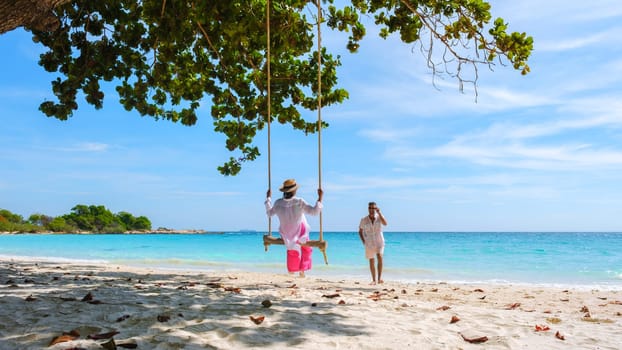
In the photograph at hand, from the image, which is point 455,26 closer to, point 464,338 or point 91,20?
point 464,338

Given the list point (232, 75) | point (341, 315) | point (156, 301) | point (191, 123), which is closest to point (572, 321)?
point (341, 315)

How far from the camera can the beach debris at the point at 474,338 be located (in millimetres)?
4059

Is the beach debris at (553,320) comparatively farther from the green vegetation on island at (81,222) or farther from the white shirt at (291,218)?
the green vegetation on island at (81,222)

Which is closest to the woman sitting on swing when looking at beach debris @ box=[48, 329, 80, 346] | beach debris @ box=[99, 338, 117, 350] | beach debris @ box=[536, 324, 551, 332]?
beach debris @ box=[536, 324, 551, 332]

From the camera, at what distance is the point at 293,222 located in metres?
6.76

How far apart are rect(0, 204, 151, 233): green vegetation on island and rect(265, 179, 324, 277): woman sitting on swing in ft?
252

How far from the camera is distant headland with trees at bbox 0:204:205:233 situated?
74938 mm

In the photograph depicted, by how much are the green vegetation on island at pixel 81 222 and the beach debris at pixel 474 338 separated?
80.0m

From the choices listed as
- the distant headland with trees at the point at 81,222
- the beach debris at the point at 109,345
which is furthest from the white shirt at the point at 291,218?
the distant headland with trees at the point at 81,222

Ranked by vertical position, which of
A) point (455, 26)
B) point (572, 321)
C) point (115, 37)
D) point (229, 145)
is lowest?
point (572, 321)

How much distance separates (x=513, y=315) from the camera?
5.45 meters

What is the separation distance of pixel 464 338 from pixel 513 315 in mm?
1650

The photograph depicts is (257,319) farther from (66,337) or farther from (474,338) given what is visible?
(474,338)

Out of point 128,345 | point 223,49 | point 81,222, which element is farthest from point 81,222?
point 128,345
